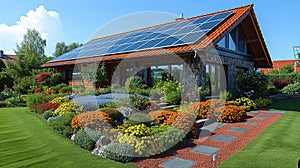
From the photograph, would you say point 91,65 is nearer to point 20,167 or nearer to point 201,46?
point 201,46

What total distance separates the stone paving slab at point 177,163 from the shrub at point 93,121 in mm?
2191

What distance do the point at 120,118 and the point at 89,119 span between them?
1.28m

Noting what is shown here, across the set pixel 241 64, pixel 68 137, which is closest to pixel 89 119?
pixel 68 137

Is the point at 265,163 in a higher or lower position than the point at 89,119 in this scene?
lower

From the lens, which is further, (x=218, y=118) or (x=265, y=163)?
(x=218, y=118)

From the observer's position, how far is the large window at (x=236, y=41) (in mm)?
12867

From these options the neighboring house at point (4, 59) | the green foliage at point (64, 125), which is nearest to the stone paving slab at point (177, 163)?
the green foliage at point (64, 125)

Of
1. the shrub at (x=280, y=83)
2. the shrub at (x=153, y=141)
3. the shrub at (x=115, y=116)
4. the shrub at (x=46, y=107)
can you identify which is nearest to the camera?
the shrub at (x=153, y=141)

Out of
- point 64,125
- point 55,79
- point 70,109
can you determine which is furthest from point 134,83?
point 55,79

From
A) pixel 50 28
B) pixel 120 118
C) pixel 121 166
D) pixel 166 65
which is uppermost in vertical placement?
pixel 50 28

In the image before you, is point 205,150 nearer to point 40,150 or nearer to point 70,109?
point 40,150

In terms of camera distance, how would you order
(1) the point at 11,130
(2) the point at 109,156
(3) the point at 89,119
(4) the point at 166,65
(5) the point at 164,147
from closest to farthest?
(2) the point at 109,156 < (5) the point at 164,147 < (3) the point at 89,119 < (1) the point at 11,130 < (4) the point at 166,65

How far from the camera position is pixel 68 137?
6414 millimetres

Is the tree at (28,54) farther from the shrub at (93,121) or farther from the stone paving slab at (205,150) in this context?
the stone paving slab at (205,150)
